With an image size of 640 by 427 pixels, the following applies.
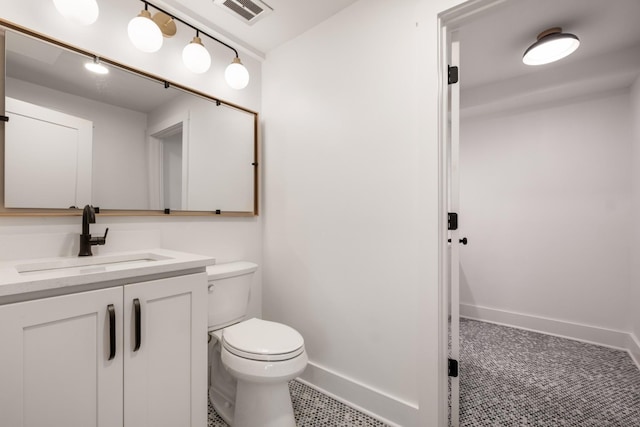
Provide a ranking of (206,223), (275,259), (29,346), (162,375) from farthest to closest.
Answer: (275,259) → (206,223) → (162,375) → (29,346)

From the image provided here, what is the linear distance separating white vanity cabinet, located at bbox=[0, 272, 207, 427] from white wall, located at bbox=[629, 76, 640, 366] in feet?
9.27

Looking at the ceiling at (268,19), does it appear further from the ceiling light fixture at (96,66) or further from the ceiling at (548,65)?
the ceiling at (548,65)

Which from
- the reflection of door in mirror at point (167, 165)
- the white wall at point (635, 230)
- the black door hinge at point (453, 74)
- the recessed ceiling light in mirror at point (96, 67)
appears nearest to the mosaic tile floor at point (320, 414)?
the reflection of door in mirror at point (167, 165)

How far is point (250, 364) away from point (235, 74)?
62.7 inches

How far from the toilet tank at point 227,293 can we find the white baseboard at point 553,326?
7.66 ft

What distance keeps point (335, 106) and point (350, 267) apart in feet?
3.01

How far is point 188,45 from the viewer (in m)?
1.56

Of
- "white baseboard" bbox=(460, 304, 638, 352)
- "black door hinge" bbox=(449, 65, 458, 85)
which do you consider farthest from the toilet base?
"white baseboard" bbox=(460, 304, 638, 352)

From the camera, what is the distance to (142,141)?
1507 millimetres

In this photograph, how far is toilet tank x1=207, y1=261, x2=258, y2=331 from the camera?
1.50 meters

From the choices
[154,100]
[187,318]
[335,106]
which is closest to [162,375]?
[187,318]

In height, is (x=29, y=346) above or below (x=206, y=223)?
below

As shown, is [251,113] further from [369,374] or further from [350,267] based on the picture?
[369,374]

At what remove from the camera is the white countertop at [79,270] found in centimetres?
78
